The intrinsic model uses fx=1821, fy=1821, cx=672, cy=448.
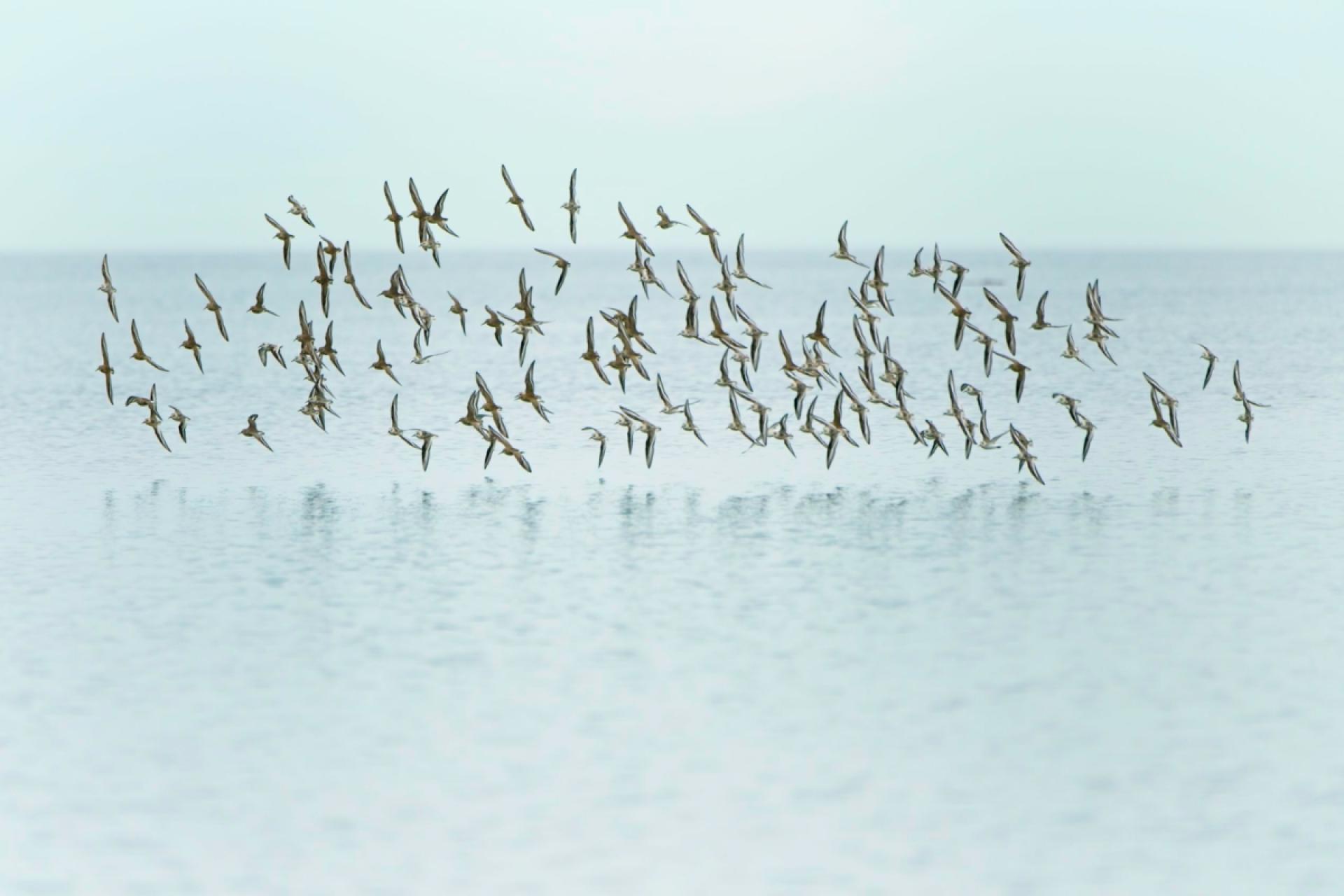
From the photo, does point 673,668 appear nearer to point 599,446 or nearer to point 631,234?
point 631,234

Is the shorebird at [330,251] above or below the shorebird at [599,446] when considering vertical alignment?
above

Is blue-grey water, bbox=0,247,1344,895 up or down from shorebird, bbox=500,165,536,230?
down

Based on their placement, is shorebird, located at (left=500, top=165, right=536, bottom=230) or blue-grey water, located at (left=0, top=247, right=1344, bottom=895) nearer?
blue-grey water, located at (left=0, top=247, right=1344, bottom=895)

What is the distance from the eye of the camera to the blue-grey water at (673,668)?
18141 mm

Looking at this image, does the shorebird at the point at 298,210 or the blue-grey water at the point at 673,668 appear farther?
the shorebird at the point at 298,210

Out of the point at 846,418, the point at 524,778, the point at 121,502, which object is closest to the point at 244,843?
the point at 524,778

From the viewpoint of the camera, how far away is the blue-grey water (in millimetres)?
18141

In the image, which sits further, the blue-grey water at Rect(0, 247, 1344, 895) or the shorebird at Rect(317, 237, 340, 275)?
the shorebird at Rect(317, 237, 340, 275)

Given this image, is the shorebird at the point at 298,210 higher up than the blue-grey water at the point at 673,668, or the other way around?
the shorebird at the point at 298,210

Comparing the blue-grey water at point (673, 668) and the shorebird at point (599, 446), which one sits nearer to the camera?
the blue-grey water at point (673, 668)

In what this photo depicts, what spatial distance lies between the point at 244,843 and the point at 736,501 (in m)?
20.1

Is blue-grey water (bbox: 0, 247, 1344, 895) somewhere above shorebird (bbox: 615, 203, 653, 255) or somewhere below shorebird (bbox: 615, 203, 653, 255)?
below

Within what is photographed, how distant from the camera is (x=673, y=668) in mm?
24438

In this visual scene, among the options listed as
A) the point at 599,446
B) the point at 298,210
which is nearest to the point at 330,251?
the point at 298,210
